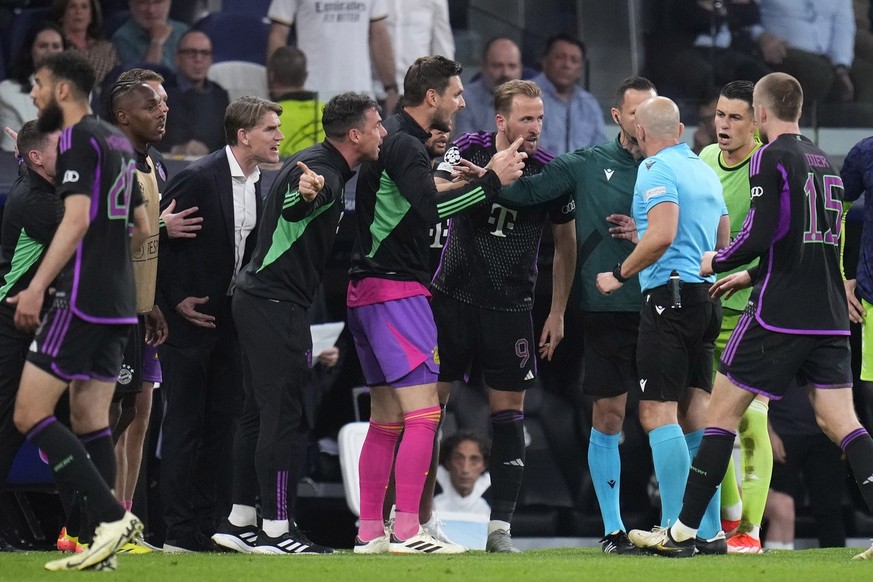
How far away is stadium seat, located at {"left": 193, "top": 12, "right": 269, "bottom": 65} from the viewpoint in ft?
28.9

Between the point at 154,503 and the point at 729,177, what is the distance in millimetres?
3832

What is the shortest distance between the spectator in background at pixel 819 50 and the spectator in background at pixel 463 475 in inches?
130

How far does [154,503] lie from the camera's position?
7.97m

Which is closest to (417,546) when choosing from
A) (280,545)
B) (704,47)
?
(280,545)

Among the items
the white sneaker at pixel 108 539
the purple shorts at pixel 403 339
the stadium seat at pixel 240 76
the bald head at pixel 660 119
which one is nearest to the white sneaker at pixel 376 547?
the purple shorts at pixel 403 339

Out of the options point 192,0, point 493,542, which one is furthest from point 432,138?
point 192,0

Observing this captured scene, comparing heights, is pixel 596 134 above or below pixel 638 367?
above

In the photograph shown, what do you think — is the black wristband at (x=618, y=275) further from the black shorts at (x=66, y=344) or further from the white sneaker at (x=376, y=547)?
the black shorts at (x=66, y=344)

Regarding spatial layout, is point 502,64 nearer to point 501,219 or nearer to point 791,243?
point 501,219

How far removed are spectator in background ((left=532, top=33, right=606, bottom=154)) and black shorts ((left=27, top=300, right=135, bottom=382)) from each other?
4336mm

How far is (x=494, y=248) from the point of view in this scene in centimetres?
624

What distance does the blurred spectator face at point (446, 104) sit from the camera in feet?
19.4

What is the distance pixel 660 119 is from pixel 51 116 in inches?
97.3

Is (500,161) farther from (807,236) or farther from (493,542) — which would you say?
(493,542)
